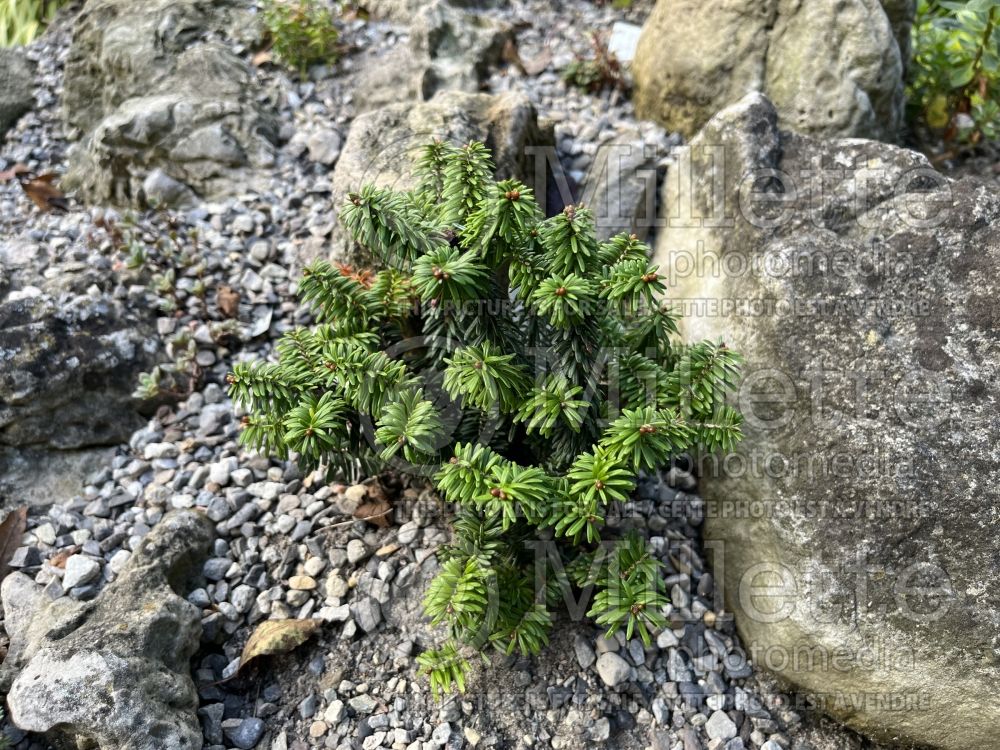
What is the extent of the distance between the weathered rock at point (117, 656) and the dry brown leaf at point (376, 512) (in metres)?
0.70

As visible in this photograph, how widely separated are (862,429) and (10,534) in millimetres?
3653

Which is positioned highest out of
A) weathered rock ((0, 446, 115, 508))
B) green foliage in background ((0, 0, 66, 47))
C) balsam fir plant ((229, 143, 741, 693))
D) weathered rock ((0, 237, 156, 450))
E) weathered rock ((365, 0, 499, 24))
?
weathered rock ((365, 0, 499, 24))

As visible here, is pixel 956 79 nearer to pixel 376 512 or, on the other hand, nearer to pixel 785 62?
pixel 785 62

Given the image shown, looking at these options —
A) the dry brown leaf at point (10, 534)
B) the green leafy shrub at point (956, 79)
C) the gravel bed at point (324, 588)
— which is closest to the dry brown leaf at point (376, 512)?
the gravel bed at point (324, 588)

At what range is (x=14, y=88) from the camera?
19.8ft

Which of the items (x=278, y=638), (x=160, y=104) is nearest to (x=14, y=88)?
(x=160, y=104)

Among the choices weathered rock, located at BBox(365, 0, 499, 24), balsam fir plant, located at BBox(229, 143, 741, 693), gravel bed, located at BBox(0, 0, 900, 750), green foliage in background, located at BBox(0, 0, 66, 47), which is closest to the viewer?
balsam fir plant, located at BBox(229, 143, 741, 693)

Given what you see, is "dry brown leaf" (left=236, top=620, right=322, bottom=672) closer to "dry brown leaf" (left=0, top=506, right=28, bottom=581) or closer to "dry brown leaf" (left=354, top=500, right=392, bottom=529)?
"dry brown leaf" (left=354, top=500, right=392, bottom=529)

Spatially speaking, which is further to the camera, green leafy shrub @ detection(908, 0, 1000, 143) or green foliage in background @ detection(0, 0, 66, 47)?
green foliage in background @ detection(0, 0, 66, 47)

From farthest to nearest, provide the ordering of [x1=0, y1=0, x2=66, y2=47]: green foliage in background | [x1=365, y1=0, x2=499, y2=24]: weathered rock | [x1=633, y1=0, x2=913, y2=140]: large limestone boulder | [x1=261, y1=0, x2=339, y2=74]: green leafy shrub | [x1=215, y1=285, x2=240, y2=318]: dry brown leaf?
1. [x1=0, y1=0, x2=66, y2=47]: green foliage in background
2. [x1=365, y1=0, x2=499, y2=24]: weathered rock
3. [x1=261, y1=0, x2=339, y2=74]: green leafy shrub
4. [x1=633, y1=0, x2=913, y2=140]: large limestone boulder
5. [x1=215, y1=285, x2=240, y2=318]: dry brown leaf

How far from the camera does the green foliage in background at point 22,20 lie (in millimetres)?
6699

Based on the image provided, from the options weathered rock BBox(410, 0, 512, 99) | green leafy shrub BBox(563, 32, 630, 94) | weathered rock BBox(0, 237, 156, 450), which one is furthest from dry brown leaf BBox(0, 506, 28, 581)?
green leafy shrub BBox(563, 32, 630, 94)

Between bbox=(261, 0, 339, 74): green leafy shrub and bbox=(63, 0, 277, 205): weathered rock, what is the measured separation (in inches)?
11.9

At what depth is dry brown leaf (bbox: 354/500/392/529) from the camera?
3477 mm
